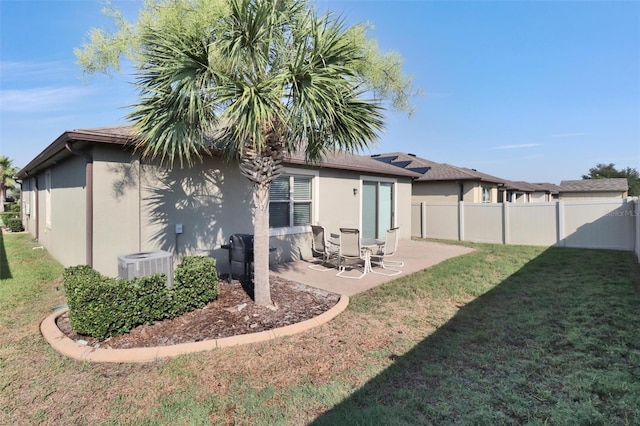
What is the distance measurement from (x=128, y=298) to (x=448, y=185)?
1695cm

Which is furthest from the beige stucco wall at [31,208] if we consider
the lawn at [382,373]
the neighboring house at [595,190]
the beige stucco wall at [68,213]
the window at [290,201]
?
the neighboring house at [595,190]

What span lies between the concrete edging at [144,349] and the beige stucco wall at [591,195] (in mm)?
43985

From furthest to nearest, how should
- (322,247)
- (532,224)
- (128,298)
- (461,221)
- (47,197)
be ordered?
(461,221) → (532,224) → (47,197) → (322,247) → (128,298)

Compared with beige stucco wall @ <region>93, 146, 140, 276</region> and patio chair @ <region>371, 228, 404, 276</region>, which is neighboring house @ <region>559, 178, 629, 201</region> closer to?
patio chair @ <region>371, 228, 404, 276</region>

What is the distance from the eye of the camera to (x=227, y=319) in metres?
4.77

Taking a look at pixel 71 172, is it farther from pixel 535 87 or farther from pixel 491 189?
pixel 491 189

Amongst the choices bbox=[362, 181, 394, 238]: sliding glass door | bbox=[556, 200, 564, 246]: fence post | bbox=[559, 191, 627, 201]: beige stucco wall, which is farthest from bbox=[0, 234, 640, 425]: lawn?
bbox=[559, 191, 627, 201]: beige stucco wall

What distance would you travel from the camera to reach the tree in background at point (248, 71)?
438cm

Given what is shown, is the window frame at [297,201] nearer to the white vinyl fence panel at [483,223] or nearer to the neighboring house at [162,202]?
the neighboring house at [162,202]

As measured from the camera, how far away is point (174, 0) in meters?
4.36

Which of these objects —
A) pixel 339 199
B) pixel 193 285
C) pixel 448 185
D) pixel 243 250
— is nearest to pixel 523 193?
pixel 448 185

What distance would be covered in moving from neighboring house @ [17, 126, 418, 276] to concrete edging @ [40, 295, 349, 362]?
197cm

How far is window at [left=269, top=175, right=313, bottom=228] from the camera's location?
28.9 feet

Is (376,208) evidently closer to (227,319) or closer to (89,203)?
(227,319)
